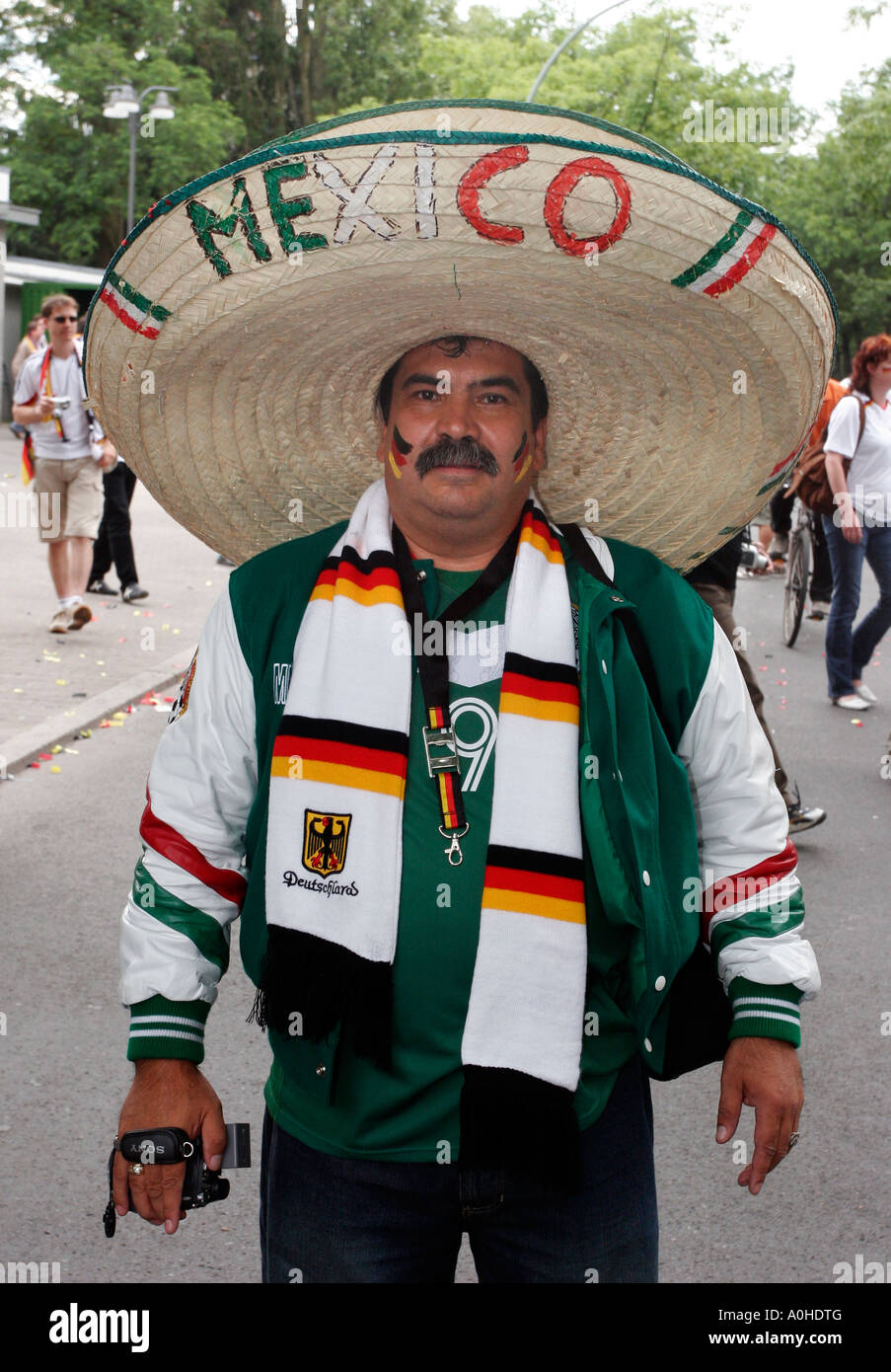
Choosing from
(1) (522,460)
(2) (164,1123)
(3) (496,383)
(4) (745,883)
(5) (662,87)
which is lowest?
(2) (164,1123)

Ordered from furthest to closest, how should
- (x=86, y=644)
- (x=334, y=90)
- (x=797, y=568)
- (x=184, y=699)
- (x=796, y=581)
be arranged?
(x=334, y=90), (x=796, y=581), (x=797, y=568), (x=86, y=644), (x=184, y=699)

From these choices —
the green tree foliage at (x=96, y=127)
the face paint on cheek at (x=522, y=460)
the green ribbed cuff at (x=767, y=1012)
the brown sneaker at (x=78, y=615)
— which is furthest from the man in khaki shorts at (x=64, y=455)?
the green tree foliage at (x=96, y=127)

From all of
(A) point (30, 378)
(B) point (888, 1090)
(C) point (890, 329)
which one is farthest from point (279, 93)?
(B) point (888, 1090)

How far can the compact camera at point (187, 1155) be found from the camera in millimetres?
2166

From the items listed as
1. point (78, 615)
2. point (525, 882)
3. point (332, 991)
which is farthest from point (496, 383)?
point (78, 615)

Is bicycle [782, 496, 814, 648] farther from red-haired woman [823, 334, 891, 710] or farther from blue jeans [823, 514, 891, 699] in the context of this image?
red-haired woman [823, 334, 891, 710]

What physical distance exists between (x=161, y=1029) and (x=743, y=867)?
0.94 m

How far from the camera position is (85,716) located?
27.8ft

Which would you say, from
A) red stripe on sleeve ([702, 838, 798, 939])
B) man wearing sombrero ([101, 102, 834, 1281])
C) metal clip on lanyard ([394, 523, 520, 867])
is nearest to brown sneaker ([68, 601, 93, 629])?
man wearing sombrero ([101, 102, 834, 1281])

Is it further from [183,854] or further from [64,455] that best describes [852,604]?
[183,854]

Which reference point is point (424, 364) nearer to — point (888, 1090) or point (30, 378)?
point (888, 1090)

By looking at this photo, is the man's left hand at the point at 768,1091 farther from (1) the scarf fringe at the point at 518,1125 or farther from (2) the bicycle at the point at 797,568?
(2) the bicycle at the point at 797,568
